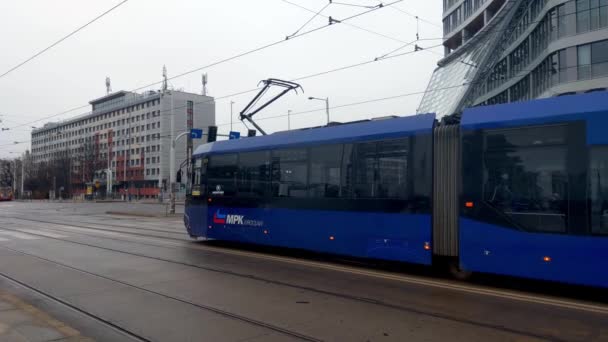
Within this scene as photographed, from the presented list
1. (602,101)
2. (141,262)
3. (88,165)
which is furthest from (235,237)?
(88,165)

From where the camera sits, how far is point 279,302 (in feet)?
25.3

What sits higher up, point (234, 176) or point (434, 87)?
point (434, 87)

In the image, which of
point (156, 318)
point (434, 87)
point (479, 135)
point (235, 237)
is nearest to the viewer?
point (156, 318)

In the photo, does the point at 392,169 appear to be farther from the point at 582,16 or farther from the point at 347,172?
the point at 582,16

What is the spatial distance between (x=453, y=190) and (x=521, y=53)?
38710 millimetres

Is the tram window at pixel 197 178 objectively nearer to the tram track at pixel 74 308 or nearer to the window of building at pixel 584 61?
the tram track at pixel 74 308

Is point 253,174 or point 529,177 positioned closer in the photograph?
point 529,177

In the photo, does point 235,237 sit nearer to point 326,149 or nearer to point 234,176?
point 234,176

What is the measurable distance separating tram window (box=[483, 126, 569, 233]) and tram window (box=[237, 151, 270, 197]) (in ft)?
20.0

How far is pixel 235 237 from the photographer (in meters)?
14.1

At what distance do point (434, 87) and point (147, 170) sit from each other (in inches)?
3045

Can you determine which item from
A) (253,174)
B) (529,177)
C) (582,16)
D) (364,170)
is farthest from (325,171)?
(582,16)

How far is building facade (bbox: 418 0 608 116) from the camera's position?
32.3 m

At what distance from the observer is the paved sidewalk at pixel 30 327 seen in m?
5.79
